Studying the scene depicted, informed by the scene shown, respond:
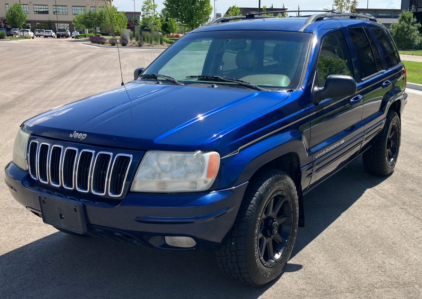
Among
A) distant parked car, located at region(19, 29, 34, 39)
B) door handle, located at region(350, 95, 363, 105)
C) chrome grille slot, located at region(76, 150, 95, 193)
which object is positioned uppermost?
distant parked car, located at region(19, 29, 34, 39)

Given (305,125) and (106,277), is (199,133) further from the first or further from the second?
(106,277)

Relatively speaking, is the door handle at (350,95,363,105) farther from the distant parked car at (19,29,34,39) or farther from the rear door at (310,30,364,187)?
the distant parked car at (19,29,34,39)

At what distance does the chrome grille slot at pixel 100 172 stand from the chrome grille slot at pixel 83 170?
0.06 meters

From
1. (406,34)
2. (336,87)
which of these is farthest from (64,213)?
(406,34)

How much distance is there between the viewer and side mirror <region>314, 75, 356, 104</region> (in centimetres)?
384

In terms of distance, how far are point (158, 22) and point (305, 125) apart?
216 ft

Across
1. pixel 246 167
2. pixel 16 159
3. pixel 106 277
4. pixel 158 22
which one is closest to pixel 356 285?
pixel 246 167

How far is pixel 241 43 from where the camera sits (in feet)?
14.7

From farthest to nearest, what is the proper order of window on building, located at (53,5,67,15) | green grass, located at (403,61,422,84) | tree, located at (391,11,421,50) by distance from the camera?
window on building, located at (53,5,67,15), tree, located at (391,11,421,50), green grass, located at (403,61,422,84)

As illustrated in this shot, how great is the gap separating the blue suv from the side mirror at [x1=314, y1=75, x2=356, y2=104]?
0.01 m

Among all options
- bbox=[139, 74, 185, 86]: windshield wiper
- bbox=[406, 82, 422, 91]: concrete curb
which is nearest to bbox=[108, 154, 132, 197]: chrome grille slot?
bbox=[139, 74, 185, 86]: windshield wiper

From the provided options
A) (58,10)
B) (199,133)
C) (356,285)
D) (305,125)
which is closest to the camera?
(199,133)

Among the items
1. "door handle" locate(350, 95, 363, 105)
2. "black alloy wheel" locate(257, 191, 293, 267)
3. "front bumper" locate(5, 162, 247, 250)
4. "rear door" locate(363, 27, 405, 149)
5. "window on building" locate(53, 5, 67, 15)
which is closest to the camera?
"front bumper" locate(5, 162, 247, 250)

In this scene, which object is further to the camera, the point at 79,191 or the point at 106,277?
the point at 106,277
